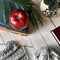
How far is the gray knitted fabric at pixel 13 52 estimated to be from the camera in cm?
123

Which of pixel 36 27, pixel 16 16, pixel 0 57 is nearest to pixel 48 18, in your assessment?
pixel 36 27

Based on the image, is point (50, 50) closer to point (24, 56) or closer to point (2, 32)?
point (24, 56)

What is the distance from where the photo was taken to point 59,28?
4.22 ft

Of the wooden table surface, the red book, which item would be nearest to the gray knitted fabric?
the wooden table surface

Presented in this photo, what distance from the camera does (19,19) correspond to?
3.99 feet

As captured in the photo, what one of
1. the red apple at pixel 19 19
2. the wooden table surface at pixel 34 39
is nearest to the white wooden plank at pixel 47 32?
the wooden table surface at pixel 34 39

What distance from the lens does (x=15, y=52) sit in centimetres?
125

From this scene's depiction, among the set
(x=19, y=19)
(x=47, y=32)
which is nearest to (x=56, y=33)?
(x=47, y=32)

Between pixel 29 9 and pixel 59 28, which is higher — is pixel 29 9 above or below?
above

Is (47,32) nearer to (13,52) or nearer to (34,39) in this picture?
(34,39)

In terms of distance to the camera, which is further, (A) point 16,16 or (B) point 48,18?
(B) point 48,18

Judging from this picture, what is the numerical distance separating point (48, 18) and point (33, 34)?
11 cm

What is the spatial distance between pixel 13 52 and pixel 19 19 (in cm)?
14

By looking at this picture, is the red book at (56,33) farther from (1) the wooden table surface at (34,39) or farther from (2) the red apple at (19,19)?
(2) the red apple at (19,19)
